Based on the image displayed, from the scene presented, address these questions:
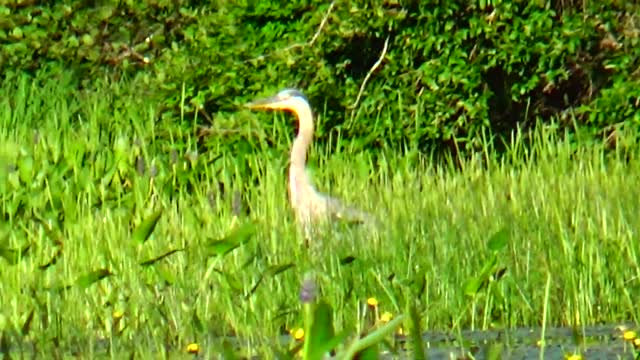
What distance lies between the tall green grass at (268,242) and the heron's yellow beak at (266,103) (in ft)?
0.61

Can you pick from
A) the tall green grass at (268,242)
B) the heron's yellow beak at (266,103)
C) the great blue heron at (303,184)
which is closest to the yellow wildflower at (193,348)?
the tall green grass at (268,242)

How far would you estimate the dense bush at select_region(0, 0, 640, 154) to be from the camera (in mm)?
9664

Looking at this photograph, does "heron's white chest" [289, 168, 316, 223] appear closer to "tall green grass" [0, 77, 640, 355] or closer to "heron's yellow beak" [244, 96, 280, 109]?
"tall green grass" [0, 77, 640, 355]

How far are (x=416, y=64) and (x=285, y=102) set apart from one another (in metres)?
1.17

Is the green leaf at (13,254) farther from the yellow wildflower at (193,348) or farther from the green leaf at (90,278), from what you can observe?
the yellow wildflower at (193,348)

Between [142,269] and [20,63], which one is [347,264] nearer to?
[142,269]

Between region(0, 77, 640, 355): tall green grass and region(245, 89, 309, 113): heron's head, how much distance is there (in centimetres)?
20

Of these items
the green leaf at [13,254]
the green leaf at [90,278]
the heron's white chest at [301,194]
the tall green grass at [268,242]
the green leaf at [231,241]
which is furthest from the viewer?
the heron's white chest at [301,194]

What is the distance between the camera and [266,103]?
927 cm

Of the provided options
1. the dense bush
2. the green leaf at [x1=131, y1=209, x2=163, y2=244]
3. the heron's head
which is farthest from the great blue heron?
the green leaf at [x1=131, y1=209, x2=163, y2=244]

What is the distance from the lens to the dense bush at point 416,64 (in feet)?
31.7

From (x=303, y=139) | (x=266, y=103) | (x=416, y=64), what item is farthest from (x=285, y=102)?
(x=416, y=64)

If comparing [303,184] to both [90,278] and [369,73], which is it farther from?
[90,278]

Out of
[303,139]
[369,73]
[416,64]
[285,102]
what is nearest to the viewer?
[303,139]
